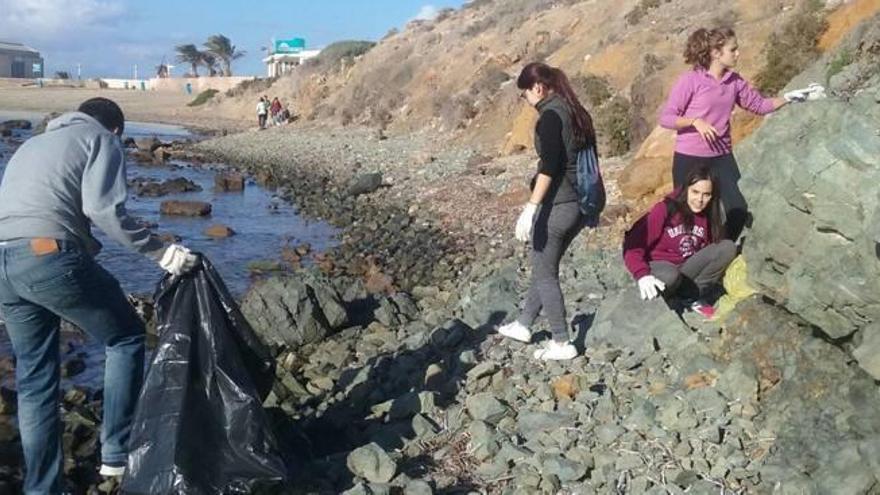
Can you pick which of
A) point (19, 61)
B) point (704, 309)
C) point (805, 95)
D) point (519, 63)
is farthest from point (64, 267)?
point (19, 61)

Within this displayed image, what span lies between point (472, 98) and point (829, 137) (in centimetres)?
2287

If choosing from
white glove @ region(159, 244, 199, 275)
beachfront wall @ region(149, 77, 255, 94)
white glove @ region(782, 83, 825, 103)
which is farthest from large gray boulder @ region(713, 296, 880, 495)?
beachfront wall @ region(149, 77, 255, 94)

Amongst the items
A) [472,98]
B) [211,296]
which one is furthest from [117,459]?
[472,98]

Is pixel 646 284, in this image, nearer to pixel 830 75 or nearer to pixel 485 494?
pixel 485 494

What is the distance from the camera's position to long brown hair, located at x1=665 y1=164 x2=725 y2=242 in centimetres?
561

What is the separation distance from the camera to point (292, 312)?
8.28 m

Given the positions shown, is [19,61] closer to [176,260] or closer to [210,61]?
[210,61]

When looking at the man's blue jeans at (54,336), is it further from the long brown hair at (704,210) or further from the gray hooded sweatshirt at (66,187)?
the long brown hair at (704,210)

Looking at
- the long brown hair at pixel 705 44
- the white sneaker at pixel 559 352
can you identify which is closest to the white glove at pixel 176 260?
the white sneaker at pixel 559 352

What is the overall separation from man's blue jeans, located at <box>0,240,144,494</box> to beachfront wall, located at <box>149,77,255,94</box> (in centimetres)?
6898

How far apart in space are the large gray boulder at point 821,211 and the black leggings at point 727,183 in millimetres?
467

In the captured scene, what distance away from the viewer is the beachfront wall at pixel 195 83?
74.4m

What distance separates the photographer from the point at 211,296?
4.30 m

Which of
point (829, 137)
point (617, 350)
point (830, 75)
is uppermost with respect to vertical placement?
point (830, 75)
